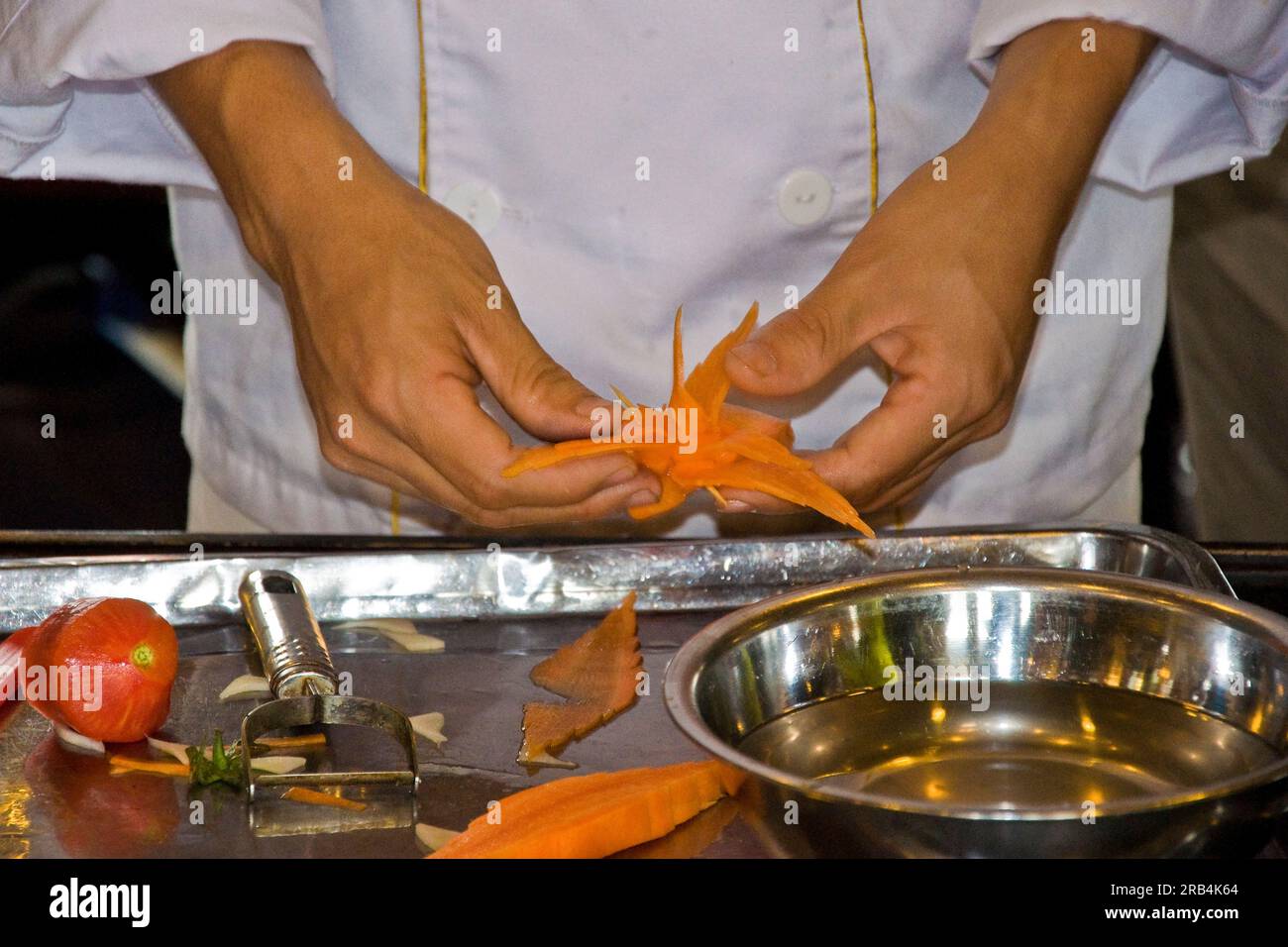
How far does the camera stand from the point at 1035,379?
1441 mm

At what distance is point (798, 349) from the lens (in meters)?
1.07

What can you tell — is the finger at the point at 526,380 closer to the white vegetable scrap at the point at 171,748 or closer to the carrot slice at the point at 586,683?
the carrot slice at the point at 586,683

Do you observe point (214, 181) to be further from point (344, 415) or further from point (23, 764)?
point (23, 764)

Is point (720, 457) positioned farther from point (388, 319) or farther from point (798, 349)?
point (388, 319)

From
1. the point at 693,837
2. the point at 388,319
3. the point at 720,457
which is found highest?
the point at 388,319

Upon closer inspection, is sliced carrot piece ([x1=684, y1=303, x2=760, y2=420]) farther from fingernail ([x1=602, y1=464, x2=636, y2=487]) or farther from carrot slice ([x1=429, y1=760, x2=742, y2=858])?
carrot slice ([x1=429, y1=760, x2=742, y2=858])

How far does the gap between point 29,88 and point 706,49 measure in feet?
1.89

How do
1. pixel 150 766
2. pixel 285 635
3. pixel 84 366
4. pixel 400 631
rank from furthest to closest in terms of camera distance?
pixel 84 366 → pixel 400 631 → pixel 285 635 → pixel 150 766

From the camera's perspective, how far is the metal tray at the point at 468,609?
93cm

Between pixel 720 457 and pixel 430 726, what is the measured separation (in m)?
0.28

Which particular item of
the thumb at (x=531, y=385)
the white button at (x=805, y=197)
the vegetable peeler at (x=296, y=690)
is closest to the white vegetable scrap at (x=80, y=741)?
the vegetable peeler at (x=296, y=690)

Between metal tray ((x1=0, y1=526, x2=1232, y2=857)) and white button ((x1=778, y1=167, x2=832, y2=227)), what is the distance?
30 centimetres

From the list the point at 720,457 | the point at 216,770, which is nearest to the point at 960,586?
the point at 720,457

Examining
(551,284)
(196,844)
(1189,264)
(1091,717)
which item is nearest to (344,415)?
(551,284)
